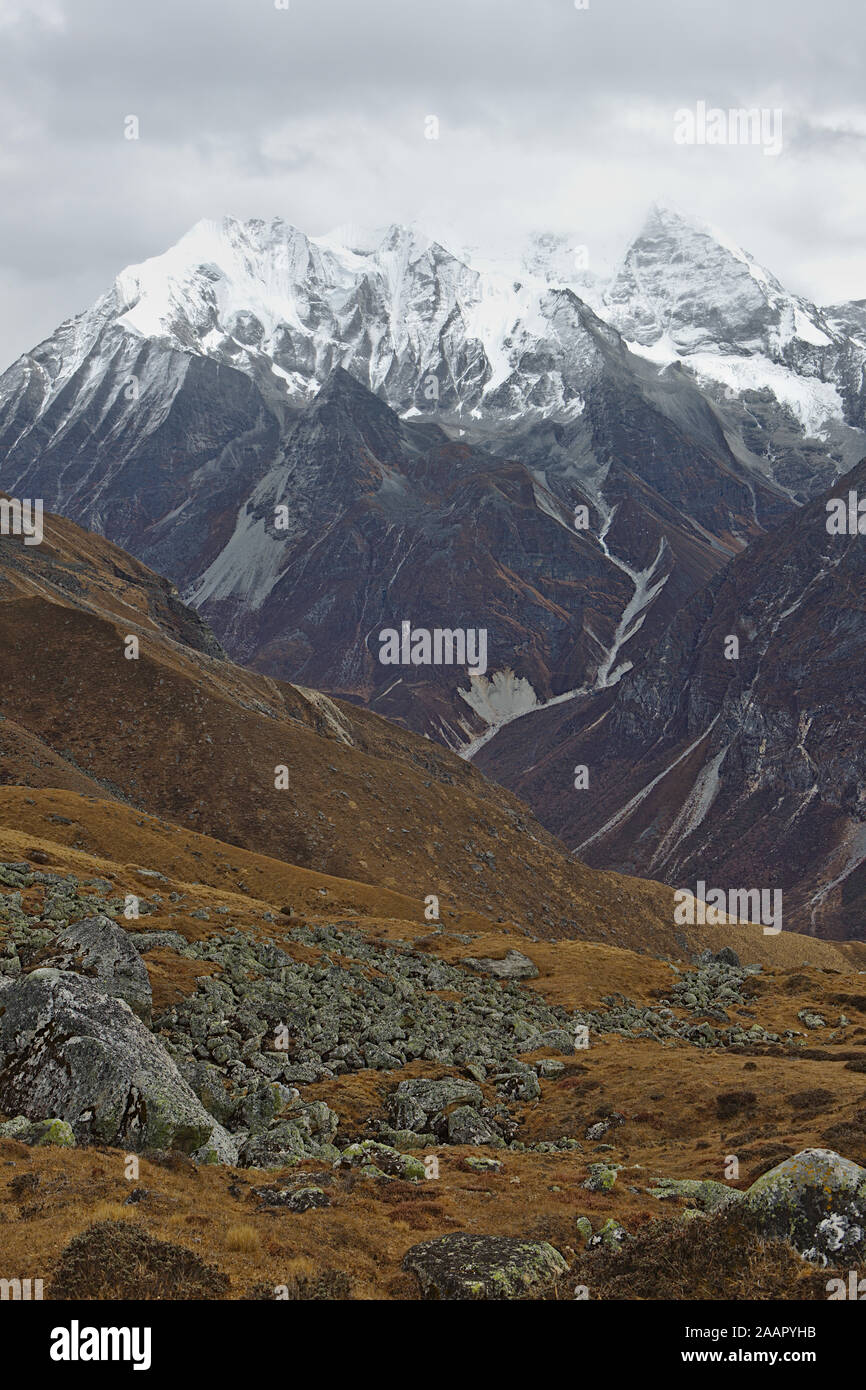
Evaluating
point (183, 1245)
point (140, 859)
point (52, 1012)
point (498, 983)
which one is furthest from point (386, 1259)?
point (140, 859)

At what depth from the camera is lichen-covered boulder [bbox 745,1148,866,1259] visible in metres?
16.0

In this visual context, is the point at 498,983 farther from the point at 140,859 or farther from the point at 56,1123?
the point at 56,1123

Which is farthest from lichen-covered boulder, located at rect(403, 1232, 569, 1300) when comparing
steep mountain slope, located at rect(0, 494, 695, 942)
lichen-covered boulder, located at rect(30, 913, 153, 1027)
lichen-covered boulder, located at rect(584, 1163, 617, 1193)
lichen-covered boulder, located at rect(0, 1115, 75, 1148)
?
steep mountain slope, located at rect(0, 494, 695, 942)

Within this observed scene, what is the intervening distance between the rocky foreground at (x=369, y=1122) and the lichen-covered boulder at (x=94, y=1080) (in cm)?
6

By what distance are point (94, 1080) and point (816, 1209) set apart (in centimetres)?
1606

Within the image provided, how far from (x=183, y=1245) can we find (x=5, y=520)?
6071 inches

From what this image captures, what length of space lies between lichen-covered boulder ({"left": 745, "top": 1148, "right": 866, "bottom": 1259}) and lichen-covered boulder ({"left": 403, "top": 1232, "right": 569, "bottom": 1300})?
12.2 feet

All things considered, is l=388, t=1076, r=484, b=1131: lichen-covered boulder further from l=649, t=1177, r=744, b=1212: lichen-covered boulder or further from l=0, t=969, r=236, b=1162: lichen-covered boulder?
l=649, t=1177, r=744, b=1212: lichen-covered boulder

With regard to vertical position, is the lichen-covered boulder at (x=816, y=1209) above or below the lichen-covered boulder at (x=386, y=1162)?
above

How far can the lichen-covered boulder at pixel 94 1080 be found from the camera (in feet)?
74.2

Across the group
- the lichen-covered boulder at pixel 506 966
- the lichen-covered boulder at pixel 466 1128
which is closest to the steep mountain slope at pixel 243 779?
the lichen-covered boulder at pixel 506 966

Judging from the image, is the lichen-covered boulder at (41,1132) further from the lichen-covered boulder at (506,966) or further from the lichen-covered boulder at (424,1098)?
the lichen-covered boulder at (506,966)

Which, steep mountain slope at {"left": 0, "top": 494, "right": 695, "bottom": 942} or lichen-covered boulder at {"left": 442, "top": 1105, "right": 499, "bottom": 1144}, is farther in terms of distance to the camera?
steep mountain slope at {"left": 0, "top": 494, "right": 695, "bottom": 942}
